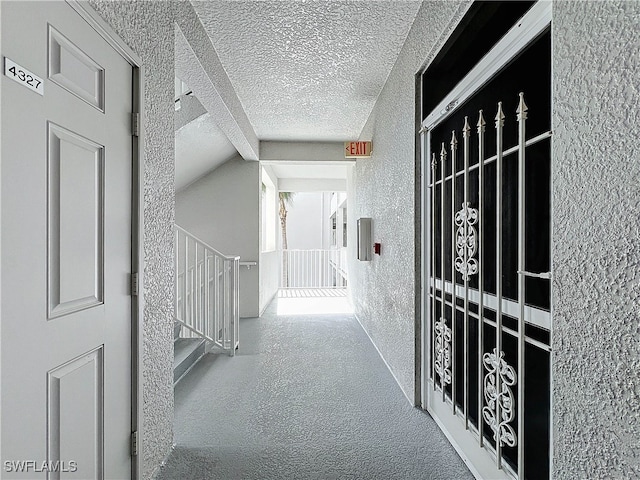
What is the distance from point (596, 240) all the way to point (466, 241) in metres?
0.91

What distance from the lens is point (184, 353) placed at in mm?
3385

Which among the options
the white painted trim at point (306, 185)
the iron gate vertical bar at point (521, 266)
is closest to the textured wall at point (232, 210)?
the white painted trim at point (306, 185)

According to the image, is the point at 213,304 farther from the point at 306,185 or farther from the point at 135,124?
the point at 306,185

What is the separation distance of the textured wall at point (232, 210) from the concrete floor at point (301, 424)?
7.45 ft

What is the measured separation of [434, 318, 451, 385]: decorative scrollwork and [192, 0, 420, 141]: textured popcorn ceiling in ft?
6.60

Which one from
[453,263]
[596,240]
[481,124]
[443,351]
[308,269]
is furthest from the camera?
[308,269]

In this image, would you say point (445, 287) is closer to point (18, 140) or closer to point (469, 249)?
point (469, 249)

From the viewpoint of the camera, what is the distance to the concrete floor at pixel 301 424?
6.20ft

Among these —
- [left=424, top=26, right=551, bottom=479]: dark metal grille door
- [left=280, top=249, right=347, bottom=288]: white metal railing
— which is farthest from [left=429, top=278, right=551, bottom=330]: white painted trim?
[left=280, top=249, right=347, bottom=288]: white metal railing

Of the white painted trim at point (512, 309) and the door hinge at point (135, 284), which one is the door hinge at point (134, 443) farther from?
the white painted trim at point (512, 309)

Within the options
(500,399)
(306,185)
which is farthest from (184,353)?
(306,185)

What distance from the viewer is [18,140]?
1002mm

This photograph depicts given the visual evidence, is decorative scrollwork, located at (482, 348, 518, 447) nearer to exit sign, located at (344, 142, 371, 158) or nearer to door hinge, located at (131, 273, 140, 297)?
door hinge, located at (131, 273, 140, 297)

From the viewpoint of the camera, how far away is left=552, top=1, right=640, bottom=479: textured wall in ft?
→ 3.01
